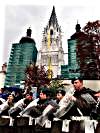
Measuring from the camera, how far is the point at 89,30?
33.0m

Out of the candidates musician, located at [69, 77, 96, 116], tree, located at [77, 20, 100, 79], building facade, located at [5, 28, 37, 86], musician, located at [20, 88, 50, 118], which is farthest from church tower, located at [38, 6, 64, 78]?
musician, located at [69, 77, 96, 116]

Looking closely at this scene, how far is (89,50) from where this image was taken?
3219cm

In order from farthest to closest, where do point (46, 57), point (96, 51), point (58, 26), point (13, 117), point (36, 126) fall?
point (58, 26) → point (46, 57) → point (96, 51) → point (13, 117) → point (36, 126)

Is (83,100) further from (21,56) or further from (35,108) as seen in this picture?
(21,56)

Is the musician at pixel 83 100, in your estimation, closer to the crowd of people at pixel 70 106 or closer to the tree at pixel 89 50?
the crowd of people at pixel 70 106

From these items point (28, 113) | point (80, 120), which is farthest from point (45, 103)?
point (80, 120)

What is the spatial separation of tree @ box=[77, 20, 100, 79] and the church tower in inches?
2894

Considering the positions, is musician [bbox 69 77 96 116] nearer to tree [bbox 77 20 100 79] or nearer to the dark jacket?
the dark jacket

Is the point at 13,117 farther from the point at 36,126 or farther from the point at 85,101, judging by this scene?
the point at 85,101

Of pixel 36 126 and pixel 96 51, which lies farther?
pixel 96 51

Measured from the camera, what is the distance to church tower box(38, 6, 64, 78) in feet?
372

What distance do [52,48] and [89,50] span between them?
92315 millimetres

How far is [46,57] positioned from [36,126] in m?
110

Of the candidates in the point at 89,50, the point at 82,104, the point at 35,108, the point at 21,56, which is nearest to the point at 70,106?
the point at 82,104
